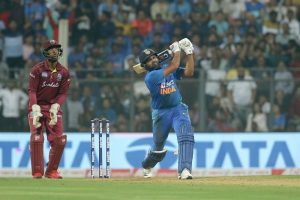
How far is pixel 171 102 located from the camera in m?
15.8

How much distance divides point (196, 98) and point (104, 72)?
7.06ft

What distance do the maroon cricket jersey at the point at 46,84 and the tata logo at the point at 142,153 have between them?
559cm

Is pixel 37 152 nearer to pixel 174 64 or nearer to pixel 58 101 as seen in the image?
pixel 58 101

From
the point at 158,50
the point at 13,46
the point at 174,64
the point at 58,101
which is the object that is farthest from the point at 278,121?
the point at 174,64

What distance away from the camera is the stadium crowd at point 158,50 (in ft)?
72.0

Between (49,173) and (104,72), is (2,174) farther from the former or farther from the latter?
(49,173)

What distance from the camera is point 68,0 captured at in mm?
26109

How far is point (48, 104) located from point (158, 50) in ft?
28.4

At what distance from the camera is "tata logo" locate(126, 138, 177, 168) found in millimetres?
21672

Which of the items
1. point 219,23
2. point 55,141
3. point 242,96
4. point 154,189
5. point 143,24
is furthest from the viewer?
point 143,24

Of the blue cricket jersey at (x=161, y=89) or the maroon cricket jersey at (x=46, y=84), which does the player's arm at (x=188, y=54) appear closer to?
the blue cricket jersey at (x=161, y=89)

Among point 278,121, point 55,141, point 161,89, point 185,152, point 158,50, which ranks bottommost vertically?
point 185,152

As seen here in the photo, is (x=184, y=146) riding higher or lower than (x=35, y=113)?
lower

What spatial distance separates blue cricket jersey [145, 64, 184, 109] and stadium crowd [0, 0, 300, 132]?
6.01 meters
